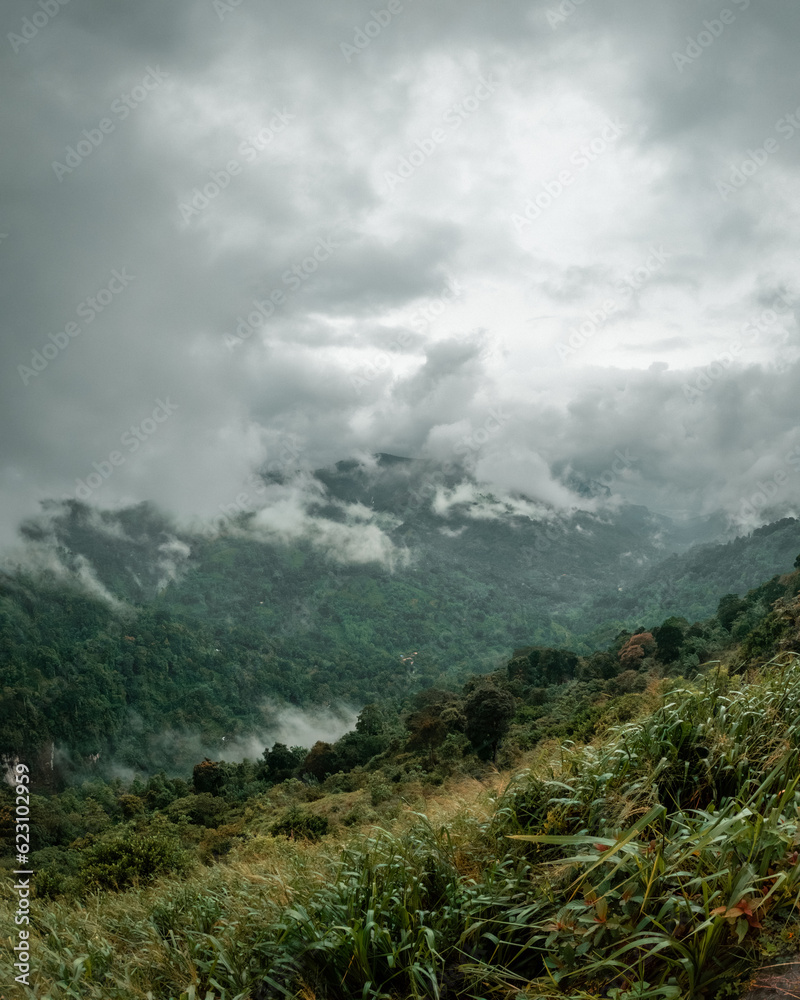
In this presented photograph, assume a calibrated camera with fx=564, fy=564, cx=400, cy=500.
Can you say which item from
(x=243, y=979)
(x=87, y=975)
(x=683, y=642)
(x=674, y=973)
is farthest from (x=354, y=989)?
(x=683, y=642)

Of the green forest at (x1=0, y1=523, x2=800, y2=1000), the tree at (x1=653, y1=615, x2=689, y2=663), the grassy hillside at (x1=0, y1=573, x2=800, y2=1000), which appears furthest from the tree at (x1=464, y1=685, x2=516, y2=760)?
the grassy hillside at (x1=0, y1=573, x2=800, y2=1000)

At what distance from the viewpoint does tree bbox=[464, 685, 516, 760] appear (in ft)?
103

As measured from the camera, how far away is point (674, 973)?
2.42 metres

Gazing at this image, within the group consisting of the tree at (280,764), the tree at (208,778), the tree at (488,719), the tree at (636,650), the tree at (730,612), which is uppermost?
the tree at (208,778)

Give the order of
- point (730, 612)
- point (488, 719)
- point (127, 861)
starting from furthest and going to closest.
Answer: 1. point (730, 612)
2. point (488, 719)
3. point (127, 861)

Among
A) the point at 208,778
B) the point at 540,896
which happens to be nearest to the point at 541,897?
the point at 540,896

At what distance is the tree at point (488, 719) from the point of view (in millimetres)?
31500

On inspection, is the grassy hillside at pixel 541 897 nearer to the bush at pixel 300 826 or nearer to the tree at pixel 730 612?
the bush at pixel 300 826

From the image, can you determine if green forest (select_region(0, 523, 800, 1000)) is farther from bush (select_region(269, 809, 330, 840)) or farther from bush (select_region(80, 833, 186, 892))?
bush (select_region(269, 809, 330, 840))

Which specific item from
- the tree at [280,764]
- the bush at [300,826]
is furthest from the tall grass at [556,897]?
the tree at [280,764]

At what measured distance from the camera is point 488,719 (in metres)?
31.8

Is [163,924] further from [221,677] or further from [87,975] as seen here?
[221,677]

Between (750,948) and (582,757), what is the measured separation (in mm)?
2090

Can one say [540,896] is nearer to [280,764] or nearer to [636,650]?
[636,650]
